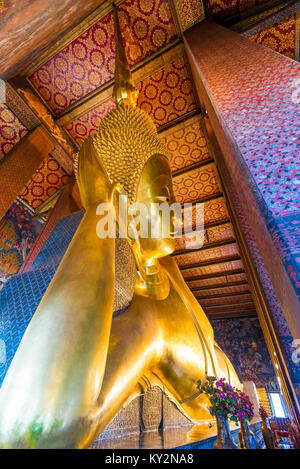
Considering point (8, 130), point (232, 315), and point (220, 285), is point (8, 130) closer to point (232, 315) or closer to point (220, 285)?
point (220, 285)

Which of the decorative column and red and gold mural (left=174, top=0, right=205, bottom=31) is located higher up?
red and gold mural (left=174, top=0, right=205, bottom=31)

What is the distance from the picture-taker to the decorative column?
0.60m

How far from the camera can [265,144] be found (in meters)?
0.84

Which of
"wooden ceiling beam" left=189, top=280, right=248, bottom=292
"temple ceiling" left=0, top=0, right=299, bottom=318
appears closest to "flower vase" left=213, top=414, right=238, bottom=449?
"temple ceiling" left=0, top=0, right=299, bottom=318

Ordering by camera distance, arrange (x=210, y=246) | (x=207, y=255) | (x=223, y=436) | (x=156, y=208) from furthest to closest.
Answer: (x=207, y=255)
(x=210, y=246)
(x=156, y=208)
(x=223, y=436)

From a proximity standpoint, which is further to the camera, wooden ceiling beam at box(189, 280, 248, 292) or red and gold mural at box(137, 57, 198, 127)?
wooden ceiling beam at box(189, 280, 248, 292)

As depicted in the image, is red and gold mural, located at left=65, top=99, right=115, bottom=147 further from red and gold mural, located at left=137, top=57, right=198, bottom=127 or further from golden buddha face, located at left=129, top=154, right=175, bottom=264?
golden buddha face, located at left=129, top=154, right=175, bottom=264

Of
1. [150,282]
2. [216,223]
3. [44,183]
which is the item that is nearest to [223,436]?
[150,282]

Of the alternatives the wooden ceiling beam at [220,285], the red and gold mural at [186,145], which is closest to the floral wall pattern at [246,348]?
the wooden ceiling beam at [220,285]

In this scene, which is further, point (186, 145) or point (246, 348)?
point (246, 348)

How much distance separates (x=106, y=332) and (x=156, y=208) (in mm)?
591

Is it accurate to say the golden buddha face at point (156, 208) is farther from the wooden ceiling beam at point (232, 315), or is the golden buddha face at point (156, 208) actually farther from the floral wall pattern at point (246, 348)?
the floral wall pattern at point (246, 348)

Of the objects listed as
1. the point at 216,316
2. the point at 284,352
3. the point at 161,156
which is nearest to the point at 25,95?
the point at 161,156

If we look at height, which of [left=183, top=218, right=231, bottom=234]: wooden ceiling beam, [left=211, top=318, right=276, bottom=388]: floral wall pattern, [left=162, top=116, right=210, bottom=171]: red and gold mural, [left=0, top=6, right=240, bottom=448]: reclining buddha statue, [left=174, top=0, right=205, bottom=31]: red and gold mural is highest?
[left=162, top=116, right=210, bottom=171]: red and gold mural
